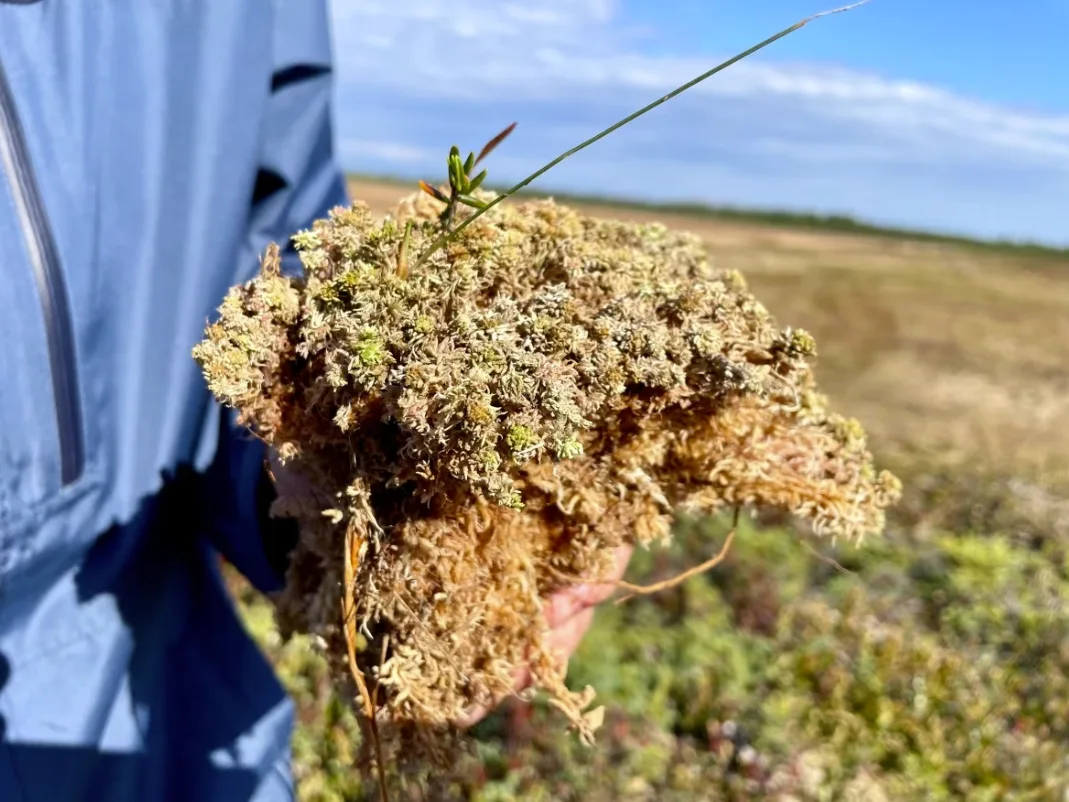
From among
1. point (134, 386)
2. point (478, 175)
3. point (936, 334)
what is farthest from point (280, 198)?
point (936, 334)

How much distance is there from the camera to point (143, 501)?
1567mm

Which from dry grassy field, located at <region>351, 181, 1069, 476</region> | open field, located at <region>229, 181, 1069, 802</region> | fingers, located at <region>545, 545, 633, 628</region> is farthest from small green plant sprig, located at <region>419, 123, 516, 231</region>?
→ dry grassy field, located at <region>351, 181, 1069, 476</region>

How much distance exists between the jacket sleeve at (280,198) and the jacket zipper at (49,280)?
28cm

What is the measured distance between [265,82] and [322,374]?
3.19ft

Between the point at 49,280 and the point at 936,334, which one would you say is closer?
the point at 49,280

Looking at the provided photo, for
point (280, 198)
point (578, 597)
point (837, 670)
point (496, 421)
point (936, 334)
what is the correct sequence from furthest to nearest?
point (936, 334)
point (837, 670)
point (280, 198)
point (578, 597)
point (496, 421)

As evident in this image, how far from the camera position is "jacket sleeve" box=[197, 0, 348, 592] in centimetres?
154

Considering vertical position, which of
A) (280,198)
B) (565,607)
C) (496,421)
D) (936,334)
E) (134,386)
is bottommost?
(936,334)

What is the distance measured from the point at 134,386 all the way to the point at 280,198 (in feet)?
1.89

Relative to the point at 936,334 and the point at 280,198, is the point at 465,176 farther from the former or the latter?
the point at 936,334

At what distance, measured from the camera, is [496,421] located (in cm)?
90

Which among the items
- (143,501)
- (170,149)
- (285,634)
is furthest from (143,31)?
(285,634)

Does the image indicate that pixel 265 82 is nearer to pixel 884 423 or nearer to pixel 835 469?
pixel 835 469

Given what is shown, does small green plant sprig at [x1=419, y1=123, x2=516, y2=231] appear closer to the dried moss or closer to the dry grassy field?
the dried moss
